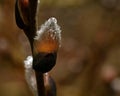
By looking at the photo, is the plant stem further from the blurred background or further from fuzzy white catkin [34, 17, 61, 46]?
the blurred background

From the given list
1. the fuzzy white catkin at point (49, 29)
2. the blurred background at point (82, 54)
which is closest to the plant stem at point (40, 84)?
the fuzzy white catkin at point (49, 29)

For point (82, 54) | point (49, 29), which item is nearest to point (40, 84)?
point (49, 29)

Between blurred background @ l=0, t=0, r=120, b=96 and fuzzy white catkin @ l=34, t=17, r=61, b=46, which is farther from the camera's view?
blurred background @ l=0, t=0, r=120, b=96

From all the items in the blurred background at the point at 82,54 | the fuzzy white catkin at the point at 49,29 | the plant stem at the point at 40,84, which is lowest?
the blurred background at the point at 82,54

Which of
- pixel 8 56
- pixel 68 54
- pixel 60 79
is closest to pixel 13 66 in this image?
pixel 8 56

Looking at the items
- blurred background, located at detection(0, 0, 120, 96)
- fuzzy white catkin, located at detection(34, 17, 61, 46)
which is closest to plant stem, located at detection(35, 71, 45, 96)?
fuzzy white catkin, located at detection(34, 17, 61, 46)

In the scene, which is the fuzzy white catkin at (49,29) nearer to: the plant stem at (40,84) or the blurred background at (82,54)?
the plant stem at (40,84)

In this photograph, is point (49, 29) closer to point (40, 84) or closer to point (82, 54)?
point (40, 84)

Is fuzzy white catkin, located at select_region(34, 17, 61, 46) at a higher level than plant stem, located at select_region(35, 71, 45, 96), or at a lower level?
higher

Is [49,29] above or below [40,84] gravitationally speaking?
above
